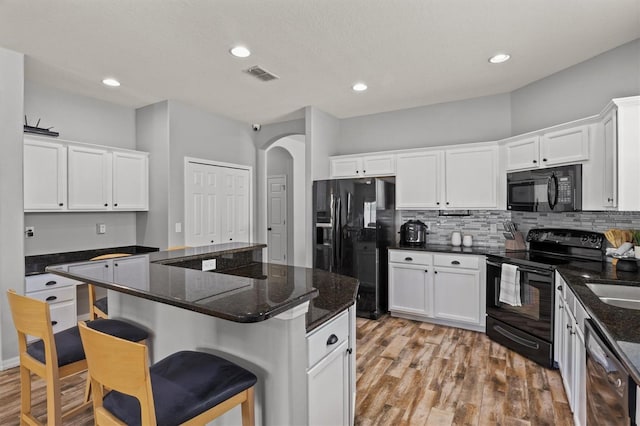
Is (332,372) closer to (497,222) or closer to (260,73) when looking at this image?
(260,73)

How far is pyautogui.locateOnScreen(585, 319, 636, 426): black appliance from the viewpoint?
3.78 ft

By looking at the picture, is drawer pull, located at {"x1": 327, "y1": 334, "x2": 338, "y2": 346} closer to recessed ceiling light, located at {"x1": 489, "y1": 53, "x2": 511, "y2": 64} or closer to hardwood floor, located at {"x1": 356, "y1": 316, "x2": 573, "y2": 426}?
hardwood floor, located at {"x1": 356, "y1": 316, "x2": 573, "y2": 426}

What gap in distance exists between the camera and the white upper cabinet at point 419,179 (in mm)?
4188

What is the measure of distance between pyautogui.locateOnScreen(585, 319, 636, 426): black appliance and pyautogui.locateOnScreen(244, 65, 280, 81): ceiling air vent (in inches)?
123

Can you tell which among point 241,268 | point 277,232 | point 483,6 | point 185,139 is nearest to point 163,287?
point 241,268

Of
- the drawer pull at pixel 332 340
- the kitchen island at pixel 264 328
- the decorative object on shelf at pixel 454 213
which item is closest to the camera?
the kitchen island at pixel 264 328

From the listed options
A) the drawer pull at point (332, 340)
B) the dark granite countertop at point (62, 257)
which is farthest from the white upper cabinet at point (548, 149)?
the dark granite countertop at point (62, 257)

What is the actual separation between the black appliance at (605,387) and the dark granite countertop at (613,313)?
5 cm

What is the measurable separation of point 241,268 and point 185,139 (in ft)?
8.00

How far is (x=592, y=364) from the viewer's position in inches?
62.3

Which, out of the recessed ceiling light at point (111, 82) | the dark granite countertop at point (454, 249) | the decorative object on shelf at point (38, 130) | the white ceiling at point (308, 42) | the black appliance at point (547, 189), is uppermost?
the white ceiling at point (308, 42)

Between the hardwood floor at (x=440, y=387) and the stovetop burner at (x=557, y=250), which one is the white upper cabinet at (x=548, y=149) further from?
the hardwood floor at (x=440, y=387)

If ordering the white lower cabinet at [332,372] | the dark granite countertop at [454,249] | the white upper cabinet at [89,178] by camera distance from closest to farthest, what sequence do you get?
the white lower cabinet at [332,372]
the white upper cabinet at [89,178]
the dark granite countertop at [454,249]

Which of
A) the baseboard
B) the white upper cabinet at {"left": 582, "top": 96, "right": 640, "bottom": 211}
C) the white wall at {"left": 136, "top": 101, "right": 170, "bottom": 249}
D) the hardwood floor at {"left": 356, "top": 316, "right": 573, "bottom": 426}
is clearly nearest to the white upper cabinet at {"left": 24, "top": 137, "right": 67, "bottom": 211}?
the white wall at {"left": 136, "top": 101, "right": 170, "bottom": 249}
